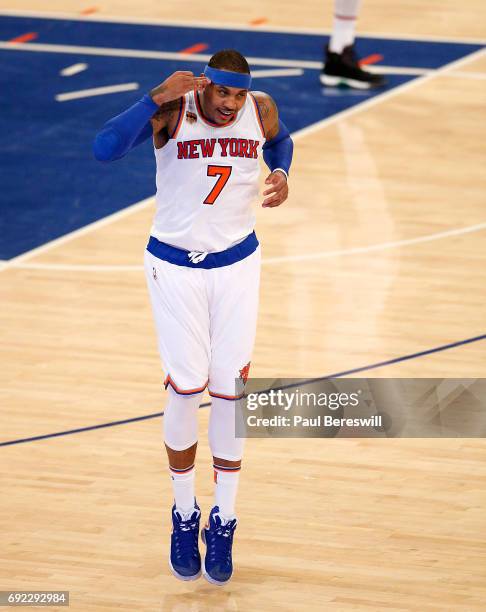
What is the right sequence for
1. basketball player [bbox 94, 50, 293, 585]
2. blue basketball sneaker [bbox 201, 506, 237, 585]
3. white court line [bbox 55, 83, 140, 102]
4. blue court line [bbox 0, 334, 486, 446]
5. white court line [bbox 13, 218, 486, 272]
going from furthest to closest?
1. white court line [bbox 55, 83, 140, 102]
2. white court line [bbox 13, 218, 486, 272]
3. blue court line [bbox 0, 334, 486, 446]
4. blue basketball sneaker [bbox 201, 506, 237, 585]
5. basketball player [bbox 94, 50, 293, 585]

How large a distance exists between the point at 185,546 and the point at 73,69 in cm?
889

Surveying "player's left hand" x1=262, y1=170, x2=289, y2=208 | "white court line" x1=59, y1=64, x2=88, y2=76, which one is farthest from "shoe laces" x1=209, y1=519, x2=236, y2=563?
"white court line" x1=59, y1=64, x2=88, y2=76

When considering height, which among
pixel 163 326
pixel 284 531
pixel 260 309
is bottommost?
pixel 260 309

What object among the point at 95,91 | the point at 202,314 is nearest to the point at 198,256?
the point at 202,314

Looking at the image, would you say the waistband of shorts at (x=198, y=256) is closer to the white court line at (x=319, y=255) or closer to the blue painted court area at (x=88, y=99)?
the white court line at (x=319, y=255)

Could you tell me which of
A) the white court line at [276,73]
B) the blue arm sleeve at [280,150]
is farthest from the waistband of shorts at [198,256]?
the white court line at [276,73]

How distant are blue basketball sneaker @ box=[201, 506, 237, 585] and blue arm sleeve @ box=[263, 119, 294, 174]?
150 centimetres

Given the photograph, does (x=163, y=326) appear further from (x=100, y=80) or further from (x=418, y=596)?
(x=100, y=80)

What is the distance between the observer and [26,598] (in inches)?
240

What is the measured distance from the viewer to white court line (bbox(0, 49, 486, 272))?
1030cm

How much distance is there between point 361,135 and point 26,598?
23.9 feet

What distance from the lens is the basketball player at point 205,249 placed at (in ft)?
19.1

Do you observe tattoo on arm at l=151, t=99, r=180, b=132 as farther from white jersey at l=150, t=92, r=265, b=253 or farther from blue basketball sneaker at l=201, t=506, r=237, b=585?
blue basketball sneaker at l=201, t=506, r=237, b=585

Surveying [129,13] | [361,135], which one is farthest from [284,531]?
[129,13]
